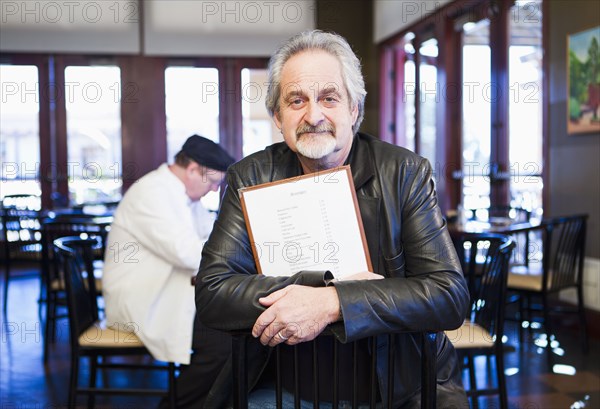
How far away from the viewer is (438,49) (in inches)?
273

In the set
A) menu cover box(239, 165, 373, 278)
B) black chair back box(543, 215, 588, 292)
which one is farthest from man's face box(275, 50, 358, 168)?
black chair back box(543, 215, 588, 292)

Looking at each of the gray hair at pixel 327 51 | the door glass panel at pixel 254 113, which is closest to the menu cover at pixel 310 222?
the gray hair at pixel 327 51

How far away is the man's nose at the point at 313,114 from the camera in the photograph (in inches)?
59.3

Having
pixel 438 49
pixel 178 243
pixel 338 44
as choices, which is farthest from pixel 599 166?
pixel 338 44

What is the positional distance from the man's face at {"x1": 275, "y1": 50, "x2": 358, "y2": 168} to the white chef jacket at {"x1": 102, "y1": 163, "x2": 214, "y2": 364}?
4.46ft

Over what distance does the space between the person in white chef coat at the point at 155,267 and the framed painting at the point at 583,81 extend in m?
3.22

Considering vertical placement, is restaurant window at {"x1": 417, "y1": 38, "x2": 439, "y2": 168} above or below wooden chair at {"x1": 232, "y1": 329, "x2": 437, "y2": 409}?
above

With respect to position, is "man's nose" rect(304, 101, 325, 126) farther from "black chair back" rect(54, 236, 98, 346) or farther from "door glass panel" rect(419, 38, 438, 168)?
"door glass panel" rect(419, 38, 438, 168)

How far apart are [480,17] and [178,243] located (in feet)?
15.0

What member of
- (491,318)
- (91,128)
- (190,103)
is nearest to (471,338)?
(491,318)

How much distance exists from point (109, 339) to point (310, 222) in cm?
163

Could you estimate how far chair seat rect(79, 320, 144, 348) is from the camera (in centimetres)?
272

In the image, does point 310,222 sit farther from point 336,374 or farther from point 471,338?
point 471,338

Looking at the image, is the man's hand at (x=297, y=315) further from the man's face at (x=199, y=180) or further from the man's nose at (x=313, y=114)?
the man's face at (x=199, y=180)
